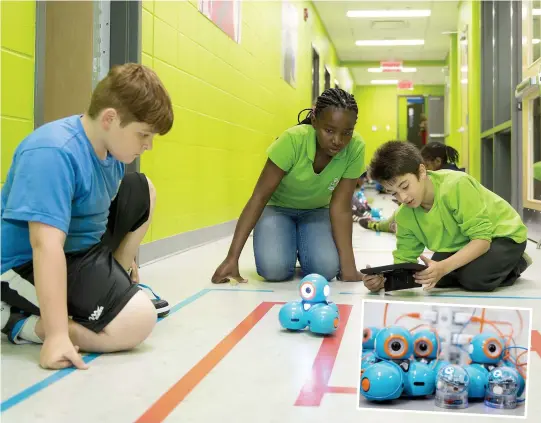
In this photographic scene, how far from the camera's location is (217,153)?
Result: 438 cm

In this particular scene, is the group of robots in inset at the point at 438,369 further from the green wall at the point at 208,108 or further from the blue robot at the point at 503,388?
the green wall at the point at 208,108

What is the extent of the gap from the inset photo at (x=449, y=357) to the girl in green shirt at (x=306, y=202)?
1418 millimetres

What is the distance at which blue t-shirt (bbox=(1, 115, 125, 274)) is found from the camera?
1.43 metres

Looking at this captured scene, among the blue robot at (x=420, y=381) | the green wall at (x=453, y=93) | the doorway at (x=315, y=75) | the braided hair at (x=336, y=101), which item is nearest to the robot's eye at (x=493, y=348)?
the blue robot at (x=420, y=381)

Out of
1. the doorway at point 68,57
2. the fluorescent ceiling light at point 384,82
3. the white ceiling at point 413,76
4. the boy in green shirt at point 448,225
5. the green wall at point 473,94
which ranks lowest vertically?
the boy in green shirt at point 448,225

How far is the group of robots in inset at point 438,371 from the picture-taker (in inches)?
39.0

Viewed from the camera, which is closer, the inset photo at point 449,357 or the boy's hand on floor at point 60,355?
the inset photo at point 449,357

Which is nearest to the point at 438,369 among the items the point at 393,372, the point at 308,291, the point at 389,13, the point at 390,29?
the point at 393,372

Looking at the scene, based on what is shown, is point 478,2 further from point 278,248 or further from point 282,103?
point 278,248

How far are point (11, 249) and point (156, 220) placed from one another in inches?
68.1

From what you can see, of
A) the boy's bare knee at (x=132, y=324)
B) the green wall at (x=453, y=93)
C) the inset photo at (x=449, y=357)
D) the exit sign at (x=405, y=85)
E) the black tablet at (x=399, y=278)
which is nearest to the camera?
the inset photo at (x=449, y=357)

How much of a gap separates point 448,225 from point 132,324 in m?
1.29

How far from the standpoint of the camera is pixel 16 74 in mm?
2121

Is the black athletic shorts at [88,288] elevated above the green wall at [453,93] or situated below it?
below
